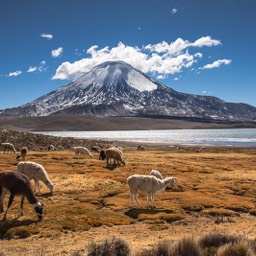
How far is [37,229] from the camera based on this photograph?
16.3 m

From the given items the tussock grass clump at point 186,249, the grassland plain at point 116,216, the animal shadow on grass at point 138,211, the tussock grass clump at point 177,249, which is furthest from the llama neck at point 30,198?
the tussock grass clump at point 186,249

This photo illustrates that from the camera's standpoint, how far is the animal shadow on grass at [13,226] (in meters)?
15.4

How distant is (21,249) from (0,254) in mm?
2438

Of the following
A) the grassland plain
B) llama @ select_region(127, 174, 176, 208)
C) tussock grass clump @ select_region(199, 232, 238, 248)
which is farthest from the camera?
llama @ select_region(127, 174, 176, 208)

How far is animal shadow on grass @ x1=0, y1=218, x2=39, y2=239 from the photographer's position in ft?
50.7

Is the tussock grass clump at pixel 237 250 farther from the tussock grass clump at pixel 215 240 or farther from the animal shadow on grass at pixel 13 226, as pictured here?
the animal shadow on grass at pixel 13 226

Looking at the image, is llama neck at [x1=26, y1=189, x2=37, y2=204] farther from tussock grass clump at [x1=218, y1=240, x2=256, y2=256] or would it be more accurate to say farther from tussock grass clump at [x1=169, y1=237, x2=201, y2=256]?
tussock grass clump at [x1=218, y1=240, x2=256, y2=256]

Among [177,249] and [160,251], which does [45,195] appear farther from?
[177,249]

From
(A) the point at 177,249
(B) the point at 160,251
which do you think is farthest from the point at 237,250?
(B) the point at 160,251

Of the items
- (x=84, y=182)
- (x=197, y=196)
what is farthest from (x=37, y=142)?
(x=197, y=196)

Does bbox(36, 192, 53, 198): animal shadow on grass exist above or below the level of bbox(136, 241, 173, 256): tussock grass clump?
below

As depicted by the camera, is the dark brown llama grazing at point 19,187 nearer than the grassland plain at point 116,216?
No

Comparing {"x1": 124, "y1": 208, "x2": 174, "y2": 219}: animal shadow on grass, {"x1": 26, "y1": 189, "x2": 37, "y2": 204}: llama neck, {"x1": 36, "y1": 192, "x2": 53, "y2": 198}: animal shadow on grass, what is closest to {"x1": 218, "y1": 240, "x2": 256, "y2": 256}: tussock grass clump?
{"x1": 124, "y1": 208, "x2": 174, "y2": 219}: animal shadow on grass

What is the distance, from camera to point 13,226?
16.3 m
